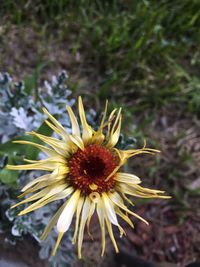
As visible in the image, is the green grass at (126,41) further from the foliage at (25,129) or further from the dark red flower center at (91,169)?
the dark red flower center at (91,169)

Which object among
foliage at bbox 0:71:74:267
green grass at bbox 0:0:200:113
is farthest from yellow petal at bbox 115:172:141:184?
green grass at bbox 0:0:200:113

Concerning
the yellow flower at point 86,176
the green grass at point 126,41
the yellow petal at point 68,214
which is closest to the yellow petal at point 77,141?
the yellow flower at point 86,176

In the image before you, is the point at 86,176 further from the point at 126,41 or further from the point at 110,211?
the point at 126,41

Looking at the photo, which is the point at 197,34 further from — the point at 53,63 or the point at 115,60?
the point at 53,63

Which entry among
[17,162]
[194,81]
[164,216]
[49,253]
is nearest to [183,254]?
[164,216]

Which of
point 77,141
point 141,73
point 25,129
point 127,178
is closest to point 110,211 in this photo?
point 127,178

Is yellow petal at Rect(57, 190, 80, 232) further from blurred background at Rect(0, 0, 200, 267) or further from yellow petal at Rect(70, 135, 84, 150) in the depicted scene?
blurred background at Rect(0, 0, 200, 267)
